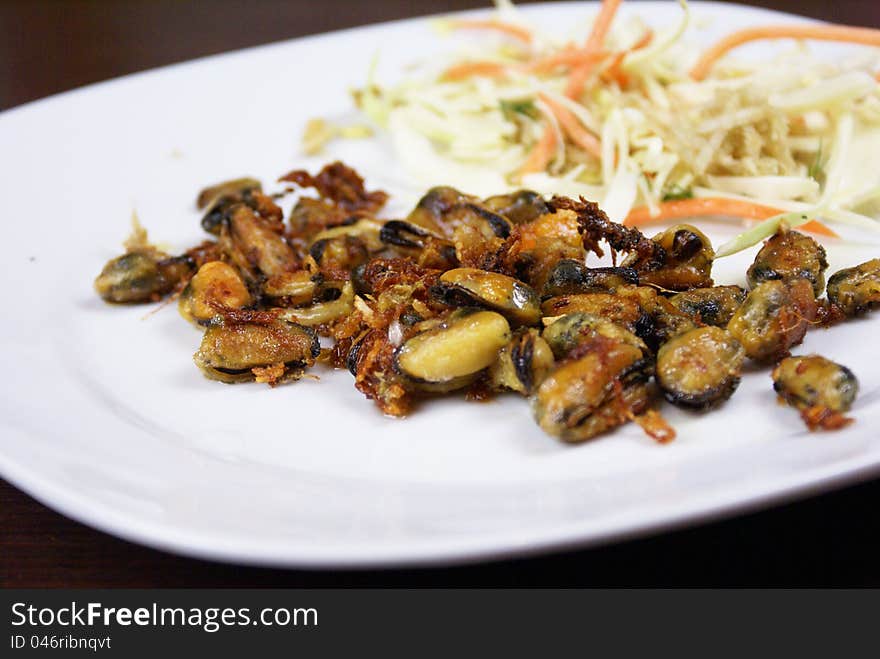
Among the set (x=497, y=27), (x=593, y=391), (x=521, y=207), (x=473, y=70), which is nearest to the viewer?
(x=593, y=391)

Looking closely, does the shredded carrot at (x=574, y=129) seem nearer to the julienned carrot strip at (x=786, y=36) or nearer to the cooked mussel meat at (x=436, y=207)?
the julienned carrot strip at (x=786, y=36)

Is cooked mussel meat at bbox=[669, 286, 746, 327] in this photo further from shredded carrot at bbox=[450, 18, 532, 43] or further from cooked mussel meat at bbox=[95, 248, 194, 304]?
shredded carrot at bbox=[450, 18, 532, 43]

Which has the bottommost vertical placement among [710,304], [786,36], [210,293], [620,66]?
[210,293]

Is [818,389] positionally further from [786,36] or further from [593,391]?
[786,36]

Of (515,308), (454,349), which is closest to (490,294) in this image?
(515,308)

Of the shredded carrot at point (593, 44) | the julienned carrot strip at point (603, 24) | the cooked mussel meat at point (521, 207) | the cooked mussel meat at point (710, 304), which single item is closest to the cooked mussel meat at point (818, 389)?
the cooked mussel meat at point (710, 304)

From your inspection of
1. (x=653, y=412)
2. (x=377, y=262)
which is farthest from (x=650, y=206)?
(x=653, y=412)

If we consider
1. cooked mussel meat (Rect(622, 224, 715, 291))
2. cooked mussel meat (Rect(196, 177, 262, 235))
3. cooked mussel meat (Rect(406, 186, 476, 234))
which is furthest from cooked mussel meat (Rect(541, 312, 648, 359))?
cooked mussel meat (Rect(196, 177, 262, 235))
